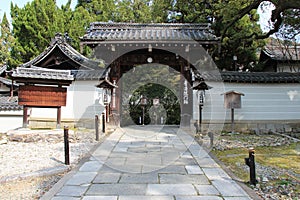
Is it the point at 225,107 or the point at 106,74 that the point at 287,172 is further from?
the point at 106,74

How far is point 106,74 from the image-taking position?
380 inches

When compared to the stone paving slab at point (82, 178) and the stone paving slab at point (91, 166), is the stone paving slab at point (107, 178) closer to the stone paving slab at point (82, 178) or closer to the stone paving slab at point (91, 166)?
the stone paving slab at point (82, 178)

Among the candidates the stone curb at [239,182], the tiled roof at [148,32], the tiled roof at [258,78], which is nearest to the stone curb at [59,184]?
the stone curb at [239,182]

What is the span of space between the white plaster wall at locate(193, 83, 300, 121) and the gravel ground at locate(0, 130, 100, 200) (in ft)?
17.5

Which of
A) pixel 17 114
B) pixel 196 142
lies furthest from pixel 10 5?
pixel 196 142

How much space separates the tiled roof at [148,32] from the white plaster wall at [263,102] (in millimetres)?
2446

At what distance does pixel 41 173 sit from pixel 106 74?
592cm

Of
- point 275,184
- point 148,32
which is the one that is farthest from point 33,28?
point 275,184

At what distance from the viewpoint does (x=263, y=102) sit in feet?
33.2

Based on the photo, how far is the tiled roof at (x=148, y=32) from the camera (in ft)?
31.6

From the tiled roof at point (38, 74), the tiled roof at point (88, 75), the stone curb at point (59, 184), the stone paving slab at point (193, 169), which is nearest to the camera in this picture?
the stone curb at point (59, 184)

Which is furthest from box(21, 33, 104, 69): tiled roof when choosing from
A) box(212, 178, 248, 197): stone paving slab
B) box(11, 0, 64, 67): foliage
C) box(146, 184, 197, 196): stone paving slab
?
box(212, 178, 248, 197): stone paving slab

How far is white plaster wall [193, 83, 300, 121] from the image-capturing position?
9992 millimetres

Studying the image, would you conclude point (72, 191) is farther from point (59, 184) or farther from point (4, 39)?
point (4, 39)
